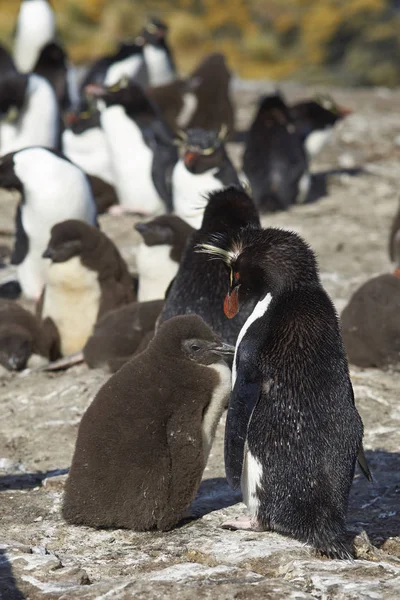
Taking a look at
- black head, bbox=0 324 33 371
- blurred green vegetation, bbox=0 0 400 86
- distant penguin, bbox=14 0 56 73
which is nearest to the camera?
black head, bbox=0 324 33 371

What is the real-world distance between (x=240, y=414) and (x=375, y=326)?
2.47 m

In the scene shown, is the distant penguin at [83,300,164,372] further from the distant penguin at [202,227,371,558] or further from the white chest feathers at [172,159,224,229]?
the white chest feathers at [172,159,224,229]

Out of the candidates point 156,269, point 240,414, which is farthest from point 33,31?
point 240,414

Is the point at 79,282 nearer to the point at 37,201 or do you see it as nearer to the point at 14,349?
the point at 14,349

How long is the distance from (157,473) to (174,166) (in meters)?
5.88

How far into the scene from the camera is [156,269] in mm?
7070

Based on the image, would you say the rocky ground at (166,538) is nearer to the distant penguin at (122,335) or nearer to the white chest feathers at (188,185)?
the distant penguin at (122,335)

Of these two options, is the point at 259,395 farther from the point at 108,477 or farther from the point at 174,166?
the point at 174,166

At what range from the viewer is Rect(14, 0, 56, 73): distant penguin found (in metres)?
15.6

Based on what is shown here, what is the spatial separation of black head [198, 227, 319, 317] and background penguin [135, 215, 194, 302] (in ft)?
9.17

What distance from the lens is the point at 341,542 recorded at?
3799 mm

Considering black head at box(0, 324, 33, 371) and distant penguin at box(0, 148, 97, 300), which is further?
distant penguin at box(0, 148, 97, 300)

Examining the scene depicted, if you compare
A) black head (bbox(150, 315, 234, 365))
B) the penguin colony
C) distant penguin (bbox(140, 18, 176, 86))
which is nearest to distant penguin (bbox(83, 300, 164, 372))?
the penguin colony

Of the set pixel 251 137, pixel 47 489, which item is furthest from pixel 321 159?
pixel 47 489
